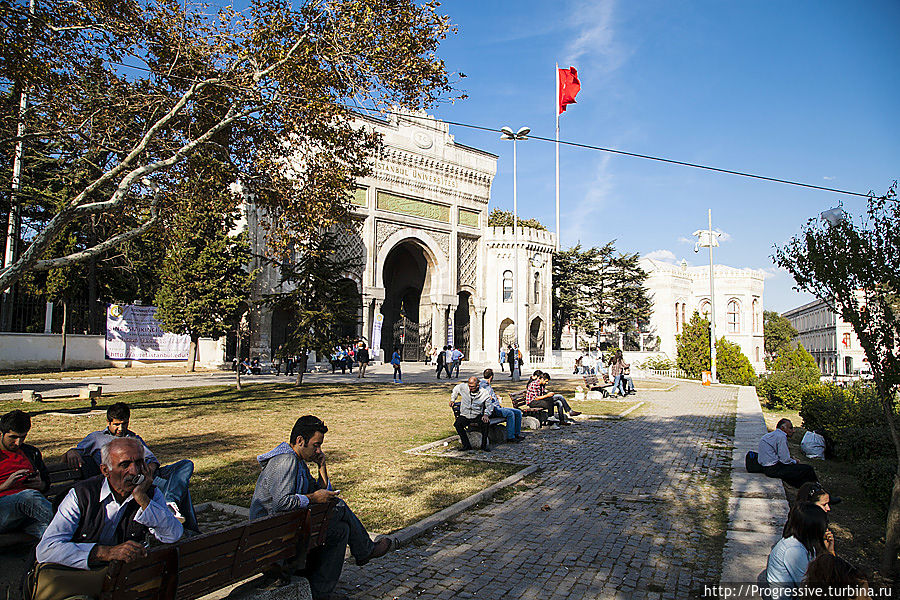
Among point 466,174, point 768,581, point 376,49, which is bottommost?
point 768,581

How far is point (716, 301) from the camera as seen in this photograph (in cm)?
5400

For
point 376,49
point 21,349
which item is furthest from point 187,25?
point 21,349

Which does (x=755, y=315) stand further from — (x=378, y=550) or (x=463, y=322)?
(x=378, y=550)

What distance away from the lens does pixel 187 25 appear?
12891mm

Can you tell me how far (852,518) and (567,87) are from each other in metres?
35.4

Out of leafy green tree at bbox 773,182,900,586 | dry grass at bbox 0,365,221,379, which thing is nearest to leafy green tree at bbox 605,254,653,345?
dry grass at bbox 0,365,221,379

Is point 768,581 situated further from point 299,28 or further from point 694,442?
point 299,28

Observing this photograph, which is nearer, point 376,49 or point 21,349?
point 376,49

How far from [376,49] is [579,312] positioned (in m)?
38.9

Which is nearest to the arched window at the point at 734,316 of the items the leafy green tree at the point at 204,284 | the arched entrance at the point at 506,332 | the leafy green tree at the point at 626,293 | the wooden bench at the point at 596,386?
the leafy green tree at the point at 626,293

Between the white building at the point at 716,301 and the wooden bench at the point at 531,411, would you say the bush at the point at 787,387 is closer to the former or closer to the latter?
the wooden bench at the point at 531,411

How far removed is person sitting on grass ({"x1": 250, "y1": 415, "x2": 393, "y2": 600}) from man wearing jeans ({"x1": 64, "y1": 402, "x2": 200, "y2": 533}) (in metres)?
0.70

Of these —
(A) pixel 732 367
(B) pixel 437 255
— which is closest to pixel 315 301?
(B) pixel 437 255

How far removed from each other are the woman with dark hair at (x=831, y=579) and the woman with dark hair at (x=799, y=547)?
171mm
